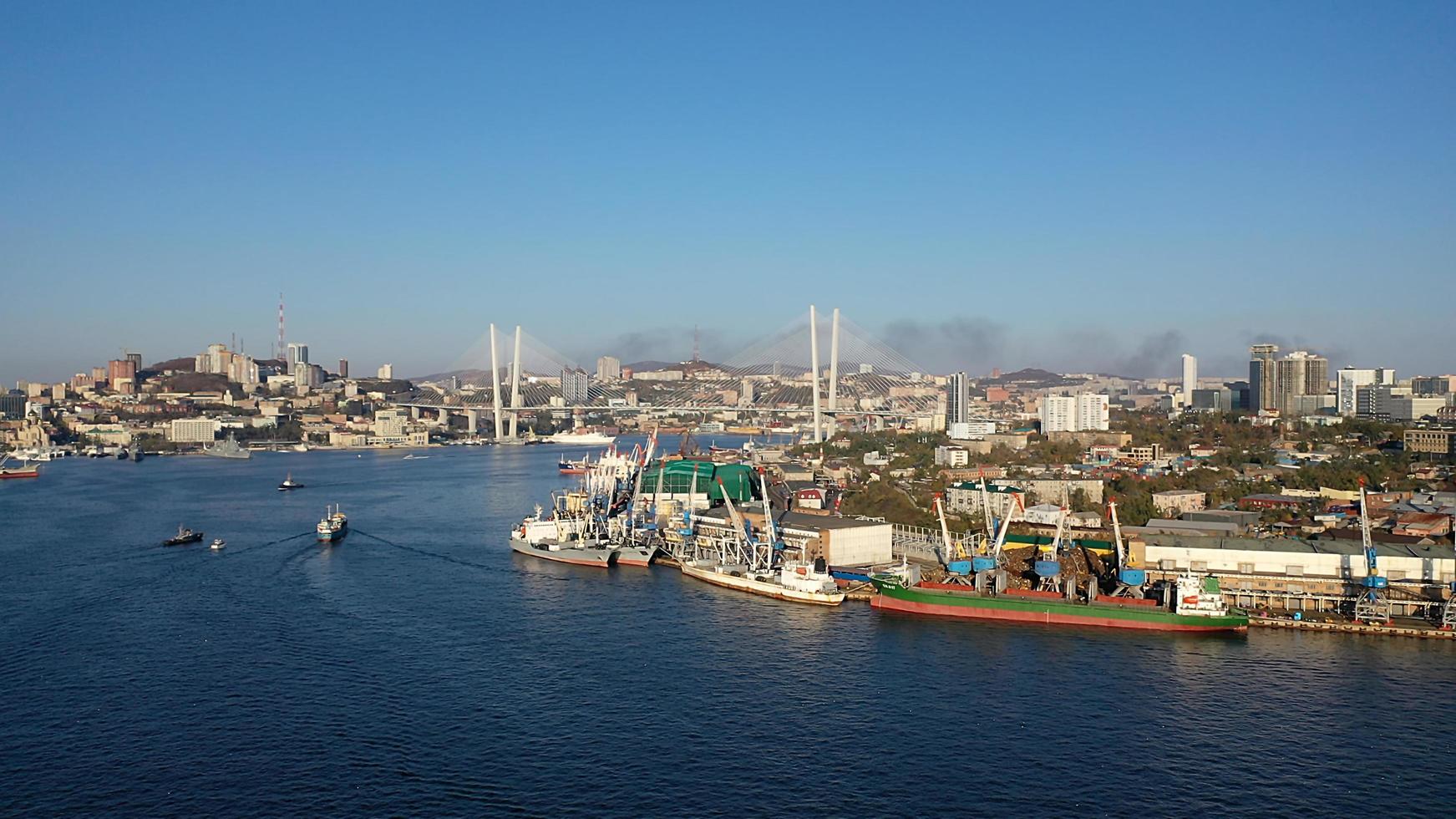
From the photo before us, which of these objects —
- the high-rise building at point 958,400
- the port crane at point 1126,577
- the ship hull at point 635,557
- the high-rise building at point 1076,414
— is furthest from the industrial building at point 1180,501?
the high-rise building at point 958,400

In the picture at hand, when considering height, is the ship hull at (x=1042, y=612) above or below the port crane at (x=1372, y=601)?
below

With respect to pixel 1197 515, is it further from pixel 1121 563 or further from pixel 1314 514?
pixel 1121 563

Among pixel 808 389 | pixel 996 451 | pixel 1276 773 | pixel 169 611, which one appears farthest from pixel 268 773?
pixel 808 389

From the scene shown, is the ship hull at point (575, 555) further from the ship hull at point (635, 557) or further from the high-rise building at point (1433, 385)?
the high-rise building at point (1433, 385)

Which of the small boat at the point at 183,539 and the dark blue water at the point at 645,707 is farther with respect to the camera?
the small boat at the point at 183,539

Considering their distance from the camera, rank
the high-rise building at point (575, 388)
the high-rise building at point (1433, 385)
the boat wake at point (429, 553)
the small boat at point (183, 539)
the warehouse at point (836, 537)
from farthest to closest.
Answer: the high-rise building at point (575, 388)
the high-rise building at point (1433, 385)
the small boat at point (183, 539)
the boat wake at point (429, 553)
the warehouse at point (836, 537)

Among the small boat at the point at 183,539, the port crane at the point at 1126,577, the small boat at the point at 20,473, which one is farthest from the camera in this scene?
the small boat at the point at 20,473

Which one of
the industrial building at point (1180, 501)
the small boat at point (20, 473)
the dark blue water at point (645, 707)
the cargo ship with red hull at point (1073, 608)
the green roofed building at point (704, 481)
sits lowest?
the dark blue water at point (645, 707)
